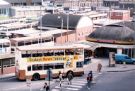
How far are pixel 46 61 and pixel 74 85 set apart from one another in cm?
356

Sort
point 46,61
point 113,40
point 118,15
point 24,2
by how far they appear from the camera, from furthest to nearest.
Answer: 1. point 24,2
2. point 118,15
3. point 113,40
4. point 46,61

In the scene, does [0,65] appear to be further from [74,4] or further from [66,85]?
[74,4]

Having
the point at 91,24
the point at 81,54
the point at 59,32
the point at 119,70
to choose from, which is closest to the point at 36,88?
the point at 81,54

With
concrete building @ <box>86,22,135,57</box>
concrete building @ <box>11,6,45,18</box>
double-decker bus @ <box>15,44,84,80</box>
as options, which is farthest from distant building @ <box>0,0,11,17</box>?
double-decker bus @ <box>15,44,84,80</box>

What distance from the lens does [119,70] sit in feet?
123

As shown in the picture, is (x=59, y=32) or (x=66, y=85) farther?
(x=59, y=32)

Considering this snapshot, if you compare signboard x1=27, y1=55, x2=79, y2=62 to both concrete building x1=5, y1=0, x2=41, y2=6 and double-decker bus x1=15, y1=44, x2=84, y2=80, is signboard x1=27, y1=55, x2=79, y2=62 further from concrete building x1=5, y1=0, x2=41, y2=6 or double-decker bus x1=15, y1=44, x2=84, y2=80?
concrete building x1=5, y1=0, x2=41, y2=6

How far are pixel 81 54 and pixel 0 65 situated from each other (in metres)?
7.23

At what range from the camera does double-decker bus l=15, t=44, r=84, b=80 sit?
106 feet

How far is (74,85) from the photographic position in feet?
101

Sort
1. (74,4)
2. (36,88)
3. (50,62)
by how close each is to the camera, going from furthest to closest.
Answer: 1. (74,4)
2. (50,62)
3. (36,88)

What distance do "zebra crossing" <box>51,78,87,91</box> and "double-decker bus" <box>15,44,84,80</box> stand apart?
58.0 inches

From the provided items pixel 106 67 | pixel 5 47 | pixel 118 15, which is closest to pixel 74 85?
pixel 106 67

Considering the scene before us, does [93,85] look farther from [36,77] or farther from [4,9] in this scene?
[4,9]
